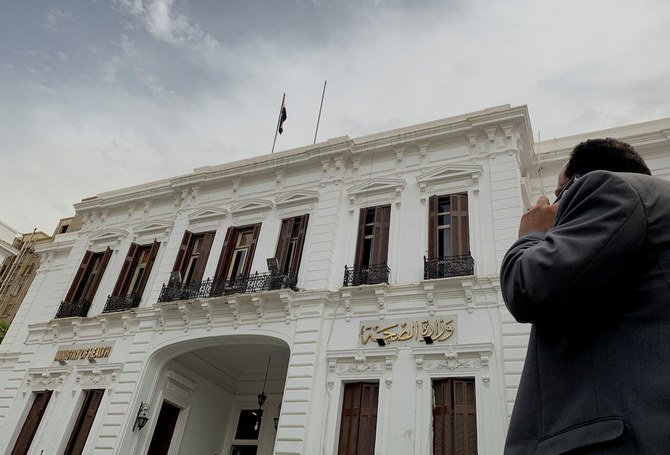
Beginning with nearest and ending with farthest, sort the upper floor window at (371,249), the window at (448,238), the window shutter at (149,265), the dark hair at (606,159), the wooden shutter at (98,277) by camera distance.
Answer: the dark hair at (606,159), the window at (448,238), the upper floor window at (371,249), the window shutter at (149,265), the wooden shutter at (98,277)

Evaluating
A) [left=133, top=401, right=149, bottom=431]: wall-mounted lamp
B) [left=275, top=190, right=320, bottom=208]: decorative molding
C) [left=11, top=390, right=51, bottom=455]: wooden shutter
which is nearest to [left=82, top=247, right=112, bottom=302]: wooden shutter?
[left=11, top=390, right=51, bottom=455]: wooden shutter

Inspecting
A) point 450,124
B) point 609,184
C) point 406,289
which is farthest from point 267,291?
point 609,184

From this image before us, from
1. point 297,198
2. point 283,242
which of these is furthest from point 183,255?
point 297,198

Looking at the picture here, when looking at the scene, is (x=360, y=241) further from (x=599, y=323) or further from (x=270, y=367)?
(x=599, y=323)

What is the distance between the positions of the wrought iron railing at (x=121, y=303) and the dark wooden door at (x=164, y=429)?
3455 millimetres

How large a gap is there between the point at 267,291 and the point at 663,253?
A: 12323mm

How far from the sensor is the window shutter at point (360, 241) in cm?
1343

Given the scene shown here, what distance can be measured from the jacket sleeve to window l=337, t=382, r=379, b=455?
10.0 meters

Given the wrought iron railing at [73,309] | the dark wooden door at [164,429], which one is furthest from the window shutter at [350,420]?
the wrought iron railing at [73,309]

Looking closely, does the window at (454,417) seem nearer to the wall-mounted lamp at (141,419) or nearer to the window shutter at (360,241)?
the window shutter at (360,241)

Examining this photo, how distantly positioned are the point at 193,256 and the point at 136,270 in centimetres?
261

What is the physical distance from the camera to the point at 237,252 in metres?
15.8

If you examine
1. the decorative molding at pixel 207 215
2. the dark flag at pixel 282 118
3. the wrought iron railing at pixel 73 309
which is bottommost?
the wrought iron railing at pixel 73 309

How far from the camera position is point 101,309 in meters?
16.8
